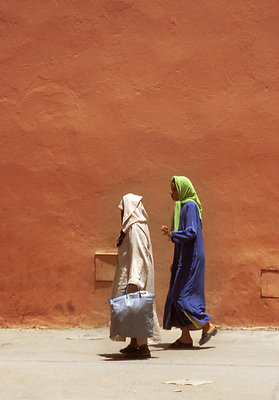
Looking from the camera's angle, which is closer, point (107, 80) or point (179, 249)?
point (179, 249)

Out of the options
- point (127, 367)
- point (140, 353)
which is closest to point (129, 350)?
point (140, 353)

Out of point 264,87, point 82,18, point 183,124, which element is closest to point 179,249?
point 183,124

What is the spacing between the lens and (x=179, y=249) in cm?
743

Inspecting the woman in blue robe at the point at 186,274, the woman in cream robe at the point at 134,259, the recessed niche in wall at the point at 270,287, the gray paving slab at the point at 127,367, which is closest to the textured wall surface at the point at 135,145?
the recessed niche in wall at the point at 270,287

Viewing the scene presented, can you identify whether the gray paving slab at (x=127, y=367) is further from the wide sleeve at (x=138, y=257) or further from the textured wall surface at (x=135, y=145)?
the wide sleeve at (x=138, y=257)

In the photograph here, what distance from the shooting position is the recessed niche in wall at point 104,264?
8.30m

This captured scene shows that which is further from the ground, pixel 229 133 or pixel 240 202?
pixel 229 133

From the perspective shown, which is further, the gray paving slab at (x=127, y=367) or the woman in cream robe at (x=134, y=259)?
the woman in cream robe at (x=134, y=259)

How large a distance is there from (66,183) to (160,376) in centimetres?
309

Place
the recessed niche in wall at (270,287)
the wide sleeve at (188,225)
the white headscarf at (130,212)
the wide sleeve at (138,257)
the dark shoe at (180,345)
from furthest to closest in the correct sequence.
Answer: the recessed niche in wall at (270,287) → the dark shoe at (180,345) → the wide sleeve at (188,225) → the white headscarf at (130,212) → the wide sleeve at (138,257)

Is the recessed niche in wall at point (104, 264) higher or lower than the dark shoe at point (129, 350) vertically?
higher

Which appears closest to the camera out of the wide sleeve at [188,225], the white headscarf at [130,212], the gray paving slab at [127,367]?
the gray paving slab at [127,367]

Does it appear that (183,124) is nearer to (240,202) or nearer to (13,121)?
(240,202)

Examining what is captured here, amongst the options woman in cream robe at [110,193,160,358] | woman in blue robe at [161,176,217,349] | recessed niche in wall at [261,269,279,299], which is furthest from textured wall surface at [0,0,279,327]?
woman in cream robe at [110,193,160,358]
